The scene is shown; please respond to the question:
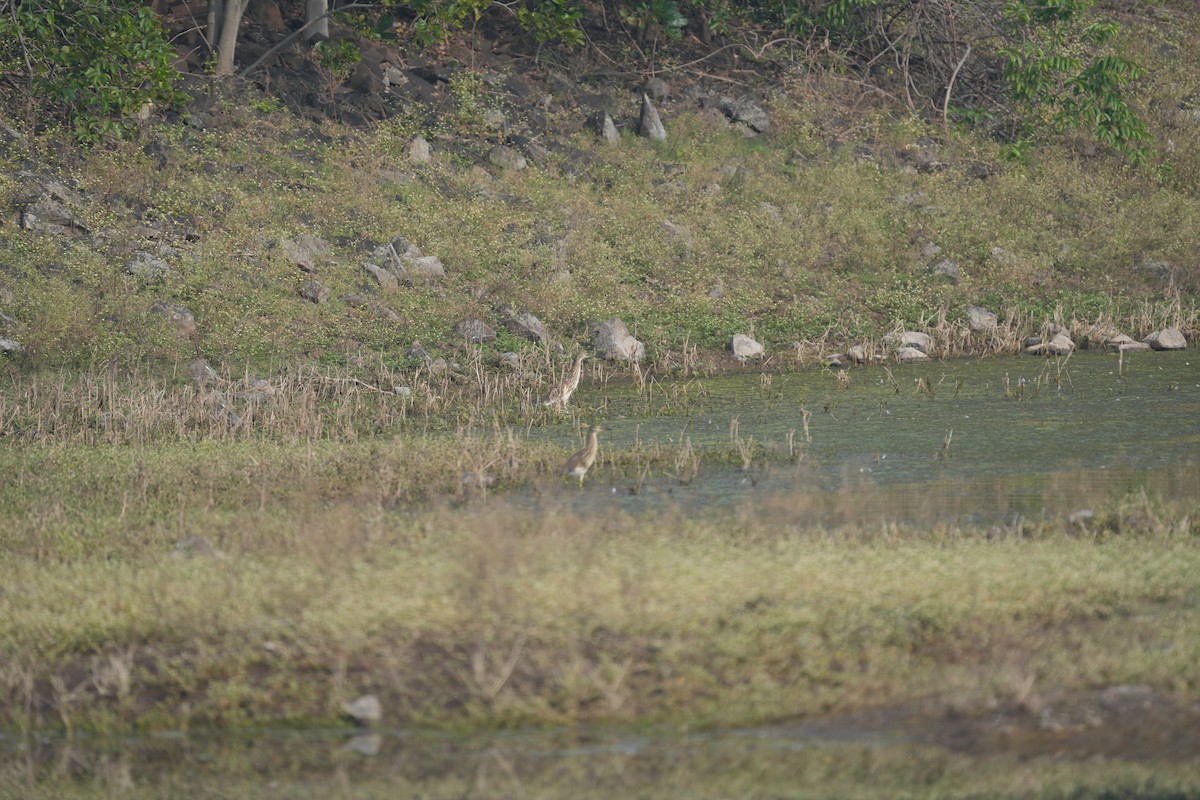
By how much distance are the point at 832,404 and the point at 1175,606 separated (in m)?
7.32

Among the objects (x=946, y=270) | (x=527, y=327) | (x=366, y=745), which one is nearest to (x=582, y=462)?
(x=366, y=745)

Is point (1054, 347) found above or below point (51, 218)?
below

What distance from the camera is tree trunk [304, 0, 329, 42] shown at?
2208 cm

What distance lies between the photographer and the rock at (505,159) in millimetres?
21156

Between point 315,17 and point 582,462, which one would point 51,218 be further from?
point 582,462

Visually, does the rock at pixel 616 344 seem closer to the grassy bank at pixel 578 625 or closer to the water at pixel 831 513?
the water at pixel 831 513

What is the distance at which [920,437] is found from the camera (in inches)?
488

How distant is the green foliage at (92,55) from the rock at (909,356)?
953cm

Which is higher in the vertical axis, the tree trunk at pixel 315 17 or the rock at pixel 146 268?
the tree trunk at pixel 315 17

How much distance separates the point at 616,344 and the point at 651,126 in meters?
6.87

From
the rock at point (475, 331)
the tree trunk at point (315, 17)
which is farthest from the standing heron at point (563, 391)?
the tree trunk at point (315, 17)

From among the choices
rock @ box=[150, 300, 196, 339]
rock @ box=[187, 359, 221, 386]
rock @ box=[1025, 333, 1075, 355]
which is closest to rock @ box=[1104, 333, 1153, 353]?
rock @ box=[1025, 333, 1075, 355]

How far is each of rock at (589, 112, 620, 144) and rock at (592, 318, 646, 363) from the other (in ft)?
19.8

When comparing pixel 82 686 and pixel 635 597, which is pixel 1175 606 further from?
pixel 82 686
